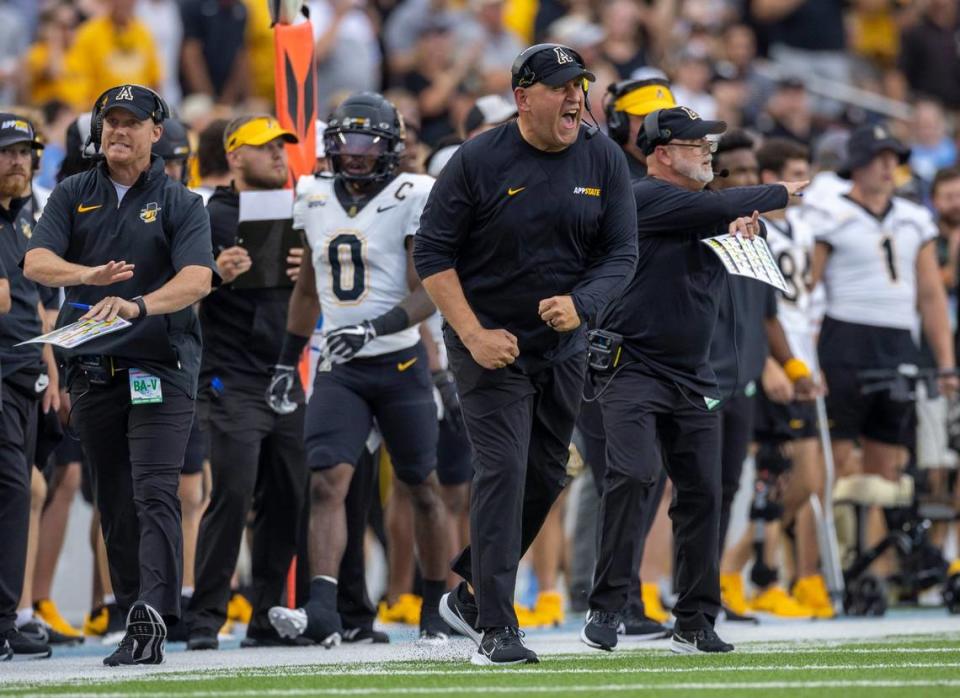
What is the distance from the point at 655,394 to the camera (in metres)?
8.40

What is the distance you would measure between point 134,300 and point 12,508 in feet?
4.17

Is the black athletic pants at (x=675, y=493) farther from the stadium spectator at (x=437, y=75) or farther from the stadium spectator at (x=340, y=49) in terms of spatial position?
the stadium spectator at (x=340, y=49)

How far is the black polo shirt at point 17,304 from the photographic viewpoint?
29.1ft

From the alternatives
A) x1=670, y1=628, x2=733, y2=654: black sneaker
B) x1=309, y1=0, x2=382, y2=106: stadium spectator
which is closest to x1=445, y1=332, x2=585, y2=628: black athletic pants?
x1=670, y1=628, x2=733, y2=654: black sneaker

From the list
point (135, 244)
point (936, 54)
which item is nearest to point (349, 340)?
point (135, 244)

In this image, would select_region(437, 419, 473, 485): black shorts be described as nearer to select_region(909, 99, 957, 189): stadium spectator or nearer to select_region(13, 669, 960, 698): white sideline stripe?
select_region(13, 669, 960, 698): white sideline stripe

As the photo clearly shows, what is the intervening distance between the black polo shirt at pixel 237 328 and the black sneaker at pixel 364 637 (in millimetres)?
1257

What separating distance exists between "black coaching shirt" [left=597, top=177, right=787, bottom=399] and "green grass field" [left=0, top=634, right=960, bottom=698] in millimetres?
1256

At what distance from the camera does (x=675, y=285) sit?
8.50m

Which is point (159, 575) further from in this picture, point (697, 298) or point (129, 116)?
point (697, 298)

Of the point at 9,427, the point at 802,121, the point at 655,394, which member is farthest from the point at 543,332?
the point at 802,121

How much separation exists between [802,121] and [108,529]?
→ 35.8 ft

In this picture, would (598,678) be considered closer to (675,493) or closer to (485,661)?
(485,661)

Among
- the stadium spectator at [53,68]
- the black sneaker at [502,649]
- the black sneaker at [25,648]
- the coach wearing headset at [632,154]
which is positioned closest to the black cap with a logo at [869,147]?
the coach wearing headset at [632,154]
